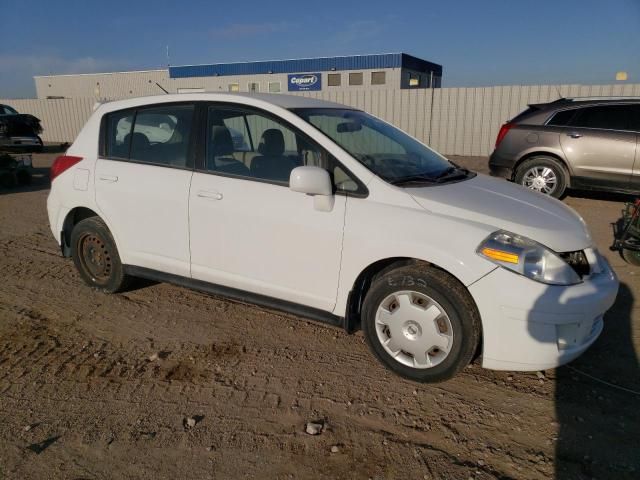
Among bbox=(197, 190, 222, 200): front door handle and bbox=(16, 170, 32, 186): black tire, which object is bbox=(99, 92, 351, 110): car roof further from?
bbox=(16, 170, 32, 186): black tire

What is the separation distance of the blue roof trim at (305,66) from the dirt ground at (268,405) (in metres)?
30.6

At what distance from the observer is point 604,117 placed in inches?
304

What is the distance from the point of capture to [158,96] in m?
4.07

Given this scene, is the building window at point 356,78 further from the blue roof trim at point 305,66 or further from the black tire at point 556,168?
the black tire at point 556,168

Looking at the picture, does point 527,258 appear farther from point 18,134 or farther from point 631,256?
point 18,134

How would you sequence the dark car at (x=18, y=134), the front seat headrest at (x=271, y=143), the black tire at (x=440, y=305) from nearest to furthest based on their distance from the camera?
the black tire at (x=440, y=305)
the front seat headrest at (x=271, y=143)
the dark car at (x=18, y=134)

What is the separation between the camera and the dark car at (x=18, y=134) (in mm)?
15672

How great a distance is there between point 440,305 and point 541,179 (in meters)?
6.25

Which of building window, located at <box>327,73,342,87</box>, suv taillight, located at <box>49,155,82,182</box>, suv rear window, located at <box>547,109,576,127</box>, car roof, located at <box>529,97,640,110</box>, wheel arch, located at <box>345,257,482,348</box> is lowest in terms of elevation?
wheel arch, located at <box>345,257,482,348</box>

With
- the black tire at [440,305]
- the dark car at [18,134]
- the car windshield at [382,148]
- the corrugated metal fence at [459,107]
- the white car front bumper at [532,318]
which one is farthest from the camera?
the dark car at [18,134]

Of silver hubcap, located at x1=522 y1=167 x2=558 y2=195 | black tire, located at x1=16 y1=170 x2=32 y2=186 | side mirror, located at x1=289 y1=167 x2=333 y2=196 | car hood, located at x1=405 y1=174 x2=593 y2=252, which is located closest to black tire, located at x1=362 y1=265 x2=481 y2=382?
car hood, located at x1=405 y1=174 x2=593 y2=252

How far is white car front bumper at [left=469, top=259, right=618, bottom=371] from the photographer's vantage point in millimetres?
2689

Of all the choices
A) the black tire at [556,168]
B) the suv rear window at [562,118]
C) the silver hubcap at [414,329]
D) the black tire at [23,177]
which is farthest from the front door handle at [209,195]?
the black tire at [23,177]

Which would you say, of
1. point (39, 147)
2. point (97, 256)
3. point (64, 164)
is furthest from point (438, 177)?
point (39, 147)
